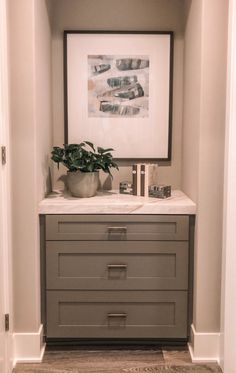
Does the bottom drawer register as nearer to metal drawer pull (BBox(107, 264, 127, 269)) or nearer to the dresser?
the dresser

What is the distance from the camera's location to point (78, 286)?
2.77 metres

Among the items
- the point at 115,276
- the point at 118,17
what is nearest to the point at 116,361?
the point at 115,276

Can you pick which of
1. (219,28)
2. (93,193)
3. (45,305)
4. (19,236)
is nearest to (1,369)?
(45,305)

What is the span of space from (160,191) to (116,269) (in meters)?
0.56

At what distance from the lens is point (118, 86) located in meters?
3.19

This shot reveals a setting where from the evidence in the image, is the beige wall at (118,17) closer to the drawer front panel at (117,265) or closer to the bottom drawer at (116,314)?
the drawer front panel at (117,265)

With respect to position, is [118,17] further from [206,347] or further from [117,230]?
[206,347]

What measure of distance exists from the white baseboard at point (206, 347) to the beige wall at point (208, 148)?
36mm

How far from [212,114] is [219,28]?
47 centimetres

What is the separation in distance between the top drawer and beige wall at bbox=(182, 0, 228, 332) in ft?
0.50

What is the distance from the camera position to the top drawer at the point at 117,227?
8.95 ft

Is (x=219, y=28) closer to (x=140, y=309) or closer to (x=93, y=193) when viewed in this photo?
(x=93, y=193)

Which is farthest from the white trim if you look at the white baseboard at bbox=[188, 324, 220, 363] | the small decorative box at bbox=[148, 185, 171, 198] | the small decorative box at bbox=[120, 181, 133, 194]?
the small decorative box at bbox=[120, 181, 133, 194]

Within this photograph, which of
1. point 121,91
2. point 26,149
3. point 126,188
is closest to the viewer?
point 26,149
